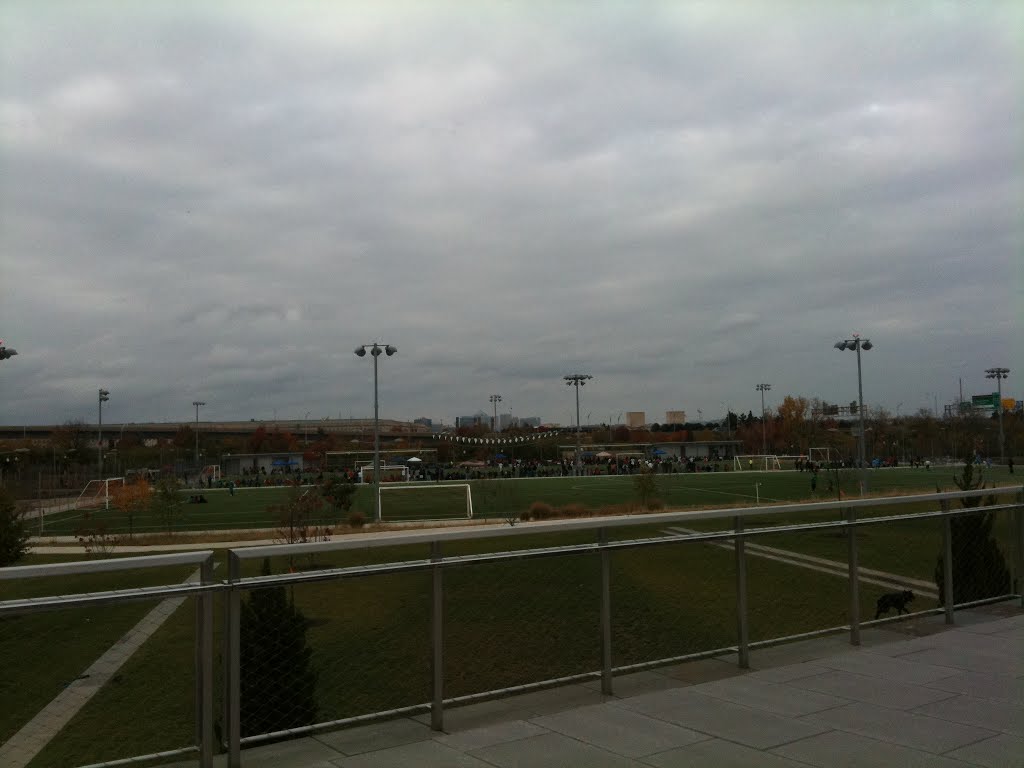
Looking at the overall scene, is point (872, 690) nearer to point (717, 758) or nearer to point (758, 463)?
point (717, 758)

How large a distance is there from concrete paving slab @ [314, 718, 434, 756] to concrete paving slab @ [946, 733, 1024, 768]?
3098 millimetres

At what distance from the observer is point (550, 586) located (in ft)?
22.7

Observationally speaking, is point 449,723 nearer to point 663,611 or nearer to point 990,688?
point 663,611

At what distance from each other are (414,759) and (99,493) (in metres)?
64.3

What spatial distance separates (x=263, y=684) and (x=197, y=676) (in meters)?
0.66

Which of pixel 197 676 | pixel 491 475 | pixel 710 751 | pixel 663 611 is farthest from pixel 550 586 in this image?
pixel 491 475

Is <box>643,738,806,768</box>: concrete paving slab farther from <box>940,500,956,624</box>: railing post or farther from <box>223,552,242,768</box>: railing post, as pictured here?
<box>940,500,956,624</box>: railing post

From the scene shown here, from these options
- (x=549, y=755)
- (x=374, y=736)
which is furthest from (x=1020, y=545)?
(x=374, y=736)

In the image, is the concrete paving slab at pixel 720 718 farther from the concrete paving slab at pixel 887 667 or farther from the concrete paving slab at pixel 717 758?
the concrete paving slab at pixel 887 667

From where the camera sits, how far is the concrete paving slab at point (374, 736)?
521 centimetres

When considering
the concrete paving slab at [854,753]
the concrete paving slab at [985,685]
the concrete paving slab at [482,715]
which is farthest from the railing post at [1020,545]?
the concrete paving slab at [482,715]

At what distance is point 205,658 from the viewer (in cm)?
486

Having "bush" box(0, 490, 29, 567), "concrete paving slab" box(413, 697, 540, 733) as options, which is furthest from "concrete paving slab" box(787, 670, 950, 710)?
"bush" box(0, 490, 29, 567)

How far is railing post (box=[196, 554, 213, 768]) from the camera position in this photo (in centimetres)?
480
